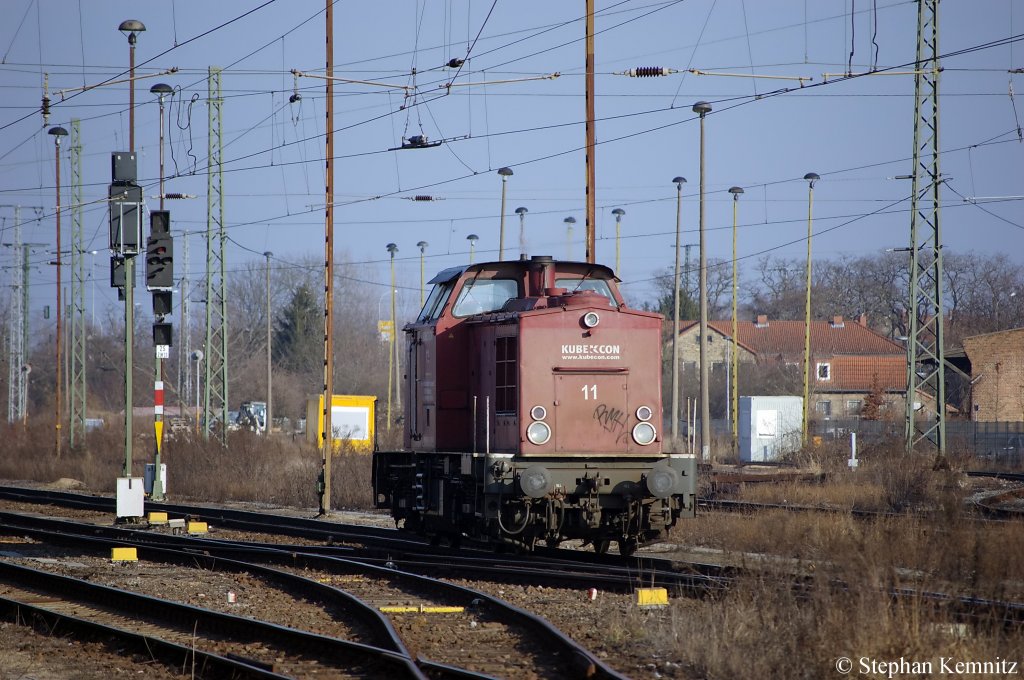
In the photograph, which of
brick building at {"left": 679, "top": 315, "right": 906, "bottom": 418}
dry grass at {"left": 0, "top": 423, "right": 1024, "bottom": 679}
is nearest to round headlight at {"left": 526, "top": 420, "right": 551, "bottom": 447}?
dry grass at {"left": 0, "top": 423, "right": 1024, "bottom": 679}

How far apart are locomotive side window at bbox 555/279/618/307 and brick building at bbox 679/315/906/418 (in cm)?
4864

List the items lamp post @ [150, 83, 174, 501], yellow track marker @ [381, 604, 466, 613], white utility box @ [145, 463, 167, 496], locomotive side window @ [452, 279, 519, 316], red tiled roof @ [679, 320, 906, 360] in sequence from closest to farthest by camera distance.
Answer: yellow track marker @ [381, 604, 466, 613], locomotive side window @ [452, 279, 519, 316], lamp post @ [150, 83, 174, 501], white utility box @ [145, 463, 167, 496], red tiled roof @ [679, 320, 906, 360]

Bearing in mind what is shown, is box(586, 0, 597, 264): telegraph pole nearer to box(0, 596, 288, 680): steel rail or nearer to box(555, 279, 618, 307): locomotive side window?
box(555, 279, 618, 307): locomotive side window

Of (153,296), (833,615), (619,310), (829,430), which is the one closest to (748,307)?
(829,430)

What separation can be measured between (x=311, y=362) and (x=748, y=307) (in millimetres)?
37976

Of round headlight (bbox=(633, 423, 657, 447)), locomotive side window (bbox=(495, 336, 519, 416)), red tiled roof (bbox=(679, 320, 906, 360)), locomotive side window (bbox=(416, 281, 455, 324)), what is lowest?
round headlight (bbox=(633, 423, 657, 447))

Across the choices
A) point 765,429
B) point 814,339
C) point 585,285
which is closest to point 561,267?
point 585,285

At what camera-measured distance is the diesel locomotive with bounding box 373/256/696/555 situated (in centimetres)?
1327

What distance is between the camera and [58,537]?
18.4 meters

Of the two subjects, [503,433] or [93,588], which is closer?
[93,588]

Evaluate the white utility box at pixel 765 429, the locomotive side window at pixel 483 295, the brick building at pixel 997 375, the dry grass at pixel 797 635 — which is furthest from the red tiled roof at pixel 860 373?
the dry grass at pixel 797 635

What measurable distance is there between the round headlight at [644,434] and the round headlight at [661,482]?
68 centimetres

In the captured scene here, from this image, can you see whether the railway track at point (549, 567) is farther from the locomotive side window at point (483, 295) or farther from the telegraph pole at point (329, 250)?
the telegraph pole at point (329, 250)

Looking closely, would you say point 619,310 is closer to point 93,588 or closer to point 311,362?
point 93,588
